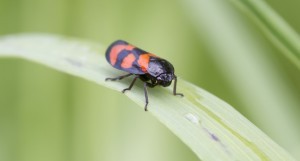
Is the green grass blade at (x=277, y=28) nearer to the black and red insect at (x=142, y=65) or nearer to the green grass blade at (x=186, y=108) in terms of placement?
the green grass blade at (x=186, y=108)

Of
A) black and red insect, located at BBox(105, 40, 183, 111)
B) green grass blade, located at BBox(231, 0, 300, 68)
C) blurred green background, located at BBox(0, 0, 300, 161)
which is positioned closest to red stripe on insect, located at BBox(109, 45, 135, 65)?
black and red insect, located at BBox(105, 40, 183, 111)

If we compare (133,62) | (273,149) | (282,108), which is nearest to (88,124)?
(133,62)

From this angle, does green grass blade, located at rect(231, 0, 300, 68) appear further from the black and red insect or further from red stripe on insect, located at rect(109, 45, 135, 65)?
red stripe on insect, located at rect(109, 45, 135, 65)

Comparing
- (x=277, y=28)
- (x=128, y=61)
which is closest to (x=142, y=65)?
(x=128, y=61)

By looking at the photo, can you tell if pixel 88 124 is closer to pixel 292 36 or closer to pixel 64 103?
pixel 64 103

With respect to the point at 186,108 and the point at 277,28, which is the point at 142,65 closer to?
the point at 186,108

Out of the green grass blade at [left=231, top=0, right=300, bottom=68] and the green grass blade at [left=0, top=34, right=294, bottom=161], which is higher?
the green grass blade at [left=231, top=0, right=300, bottom=68]

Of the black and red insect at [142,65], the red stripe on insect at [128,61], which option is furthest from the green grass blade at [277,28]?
the red stripe on insect at [128,61]
